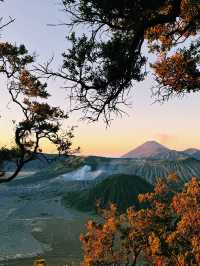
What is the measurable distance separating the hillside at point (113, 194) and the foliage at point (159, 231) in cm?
11197

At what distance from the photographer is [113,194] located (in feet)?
492

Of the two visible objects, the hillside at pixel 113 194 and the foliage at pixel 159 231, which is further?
the hillside at pixel 113 194

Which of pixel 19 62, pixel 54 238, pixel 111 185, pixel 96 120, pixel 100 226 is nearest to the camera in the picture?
pixel 96 120

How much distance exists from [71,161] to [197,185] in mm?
6676

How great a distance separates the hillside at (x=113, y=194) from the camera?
146000mm

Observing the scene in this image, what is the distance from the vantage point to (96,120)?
9867 mm

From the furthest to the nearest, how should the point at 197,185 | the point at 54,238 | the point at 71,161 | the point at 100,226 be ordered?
1. the point at 54,238
2. the point at 100,226
3. the point at 197,185
4. the point at 71,161

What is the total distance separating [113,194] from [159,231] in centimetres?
12732

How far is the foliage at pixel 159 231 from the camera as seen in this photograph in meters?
17.6

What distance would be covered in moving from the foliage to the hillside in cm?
11197

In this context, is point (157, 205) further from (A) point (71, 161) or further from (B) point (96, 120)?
(B) point (96, 120)

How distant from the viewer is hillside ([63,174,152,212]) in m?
146

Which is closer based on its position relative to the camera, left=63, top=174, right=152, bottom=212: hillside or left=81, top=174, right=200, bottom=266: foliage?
left=81, top=174, right=200, bottom=266: foliage

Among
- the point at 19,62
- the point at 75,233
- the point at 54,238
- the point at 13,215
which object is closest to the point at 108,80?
the point at 19,62
